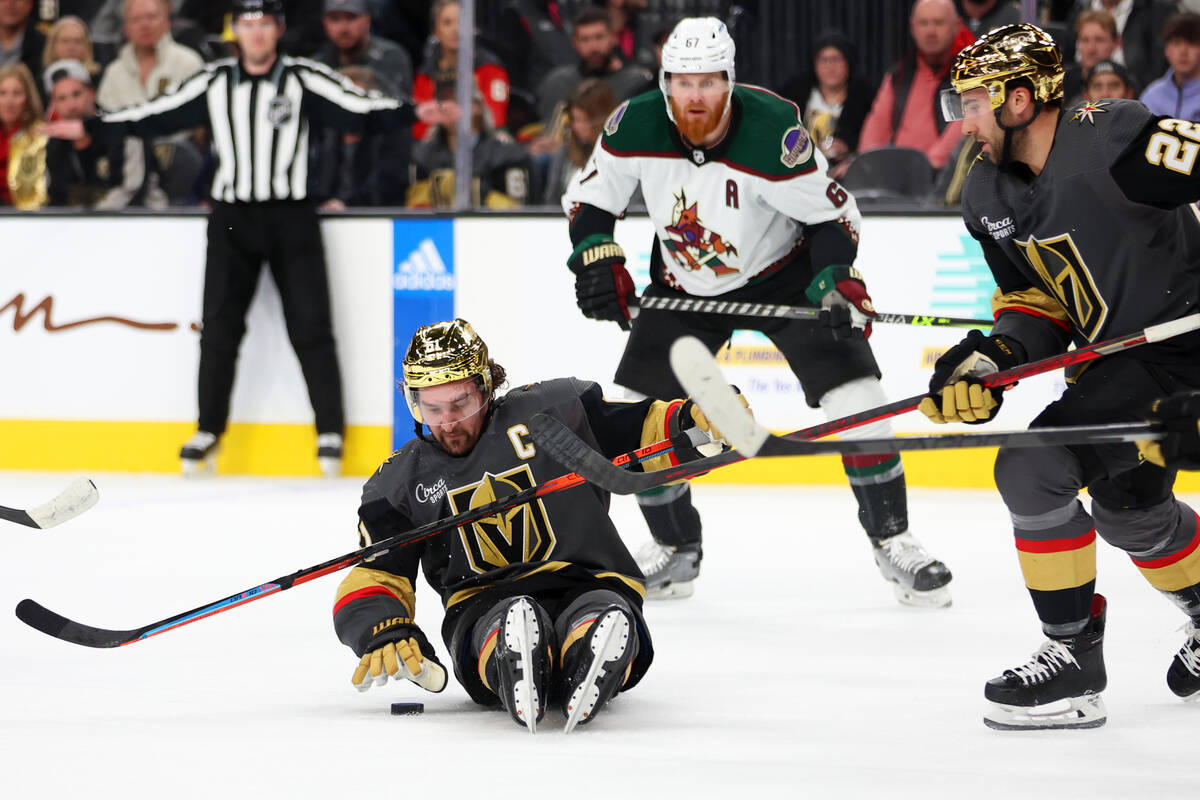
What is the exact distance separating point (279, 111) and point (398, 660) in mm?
3677

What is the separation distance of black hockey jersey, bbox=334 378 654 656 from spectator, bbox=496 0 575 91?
3620 millimetres

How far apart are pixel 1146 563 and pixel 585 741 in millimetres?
972

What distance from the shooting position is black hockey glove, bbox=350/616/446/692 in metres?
2.46

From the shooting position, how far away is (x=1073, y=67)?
17.0 ft

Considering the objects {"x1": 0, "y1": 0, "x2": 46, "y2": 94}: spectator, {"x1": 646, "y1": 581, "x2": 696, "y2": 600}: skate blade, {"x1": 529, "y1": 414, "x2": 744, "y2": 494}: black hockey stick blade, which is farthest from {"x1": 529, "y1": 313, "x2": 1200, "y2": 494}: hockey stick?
{"x1": 0, "y1": 0, "x2": 46, "y2": 94}: spectator

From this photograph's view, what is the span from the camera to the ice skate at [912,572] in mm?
3570

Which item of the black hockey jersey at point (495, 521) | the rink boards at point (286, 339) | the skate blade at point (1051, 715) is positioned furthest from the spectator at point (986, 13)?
the skate blade at point (1051, 715)

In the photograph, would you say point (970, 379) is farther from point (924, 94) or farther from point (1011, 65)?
point (924, 94)

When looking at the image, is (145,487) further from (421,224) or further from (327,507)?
(421,224)

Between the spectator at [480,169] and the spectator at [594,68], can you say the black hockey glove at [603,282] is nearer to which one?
the spectator at [480,169]

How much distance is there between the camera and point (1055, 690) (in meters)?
2.47

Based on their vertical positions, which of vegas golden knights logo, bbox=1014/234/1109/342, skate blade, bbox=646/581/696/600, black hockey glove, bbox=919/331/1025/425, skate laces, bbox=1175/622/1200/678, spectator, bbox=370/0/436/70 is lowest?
skate blade, bbox=646/581/696/600

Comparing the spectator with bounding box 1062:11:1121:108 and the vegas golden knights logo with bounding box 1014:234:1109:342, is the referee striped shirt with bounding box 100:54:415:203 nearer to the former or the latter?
the spectator with bounding box 1062:11:1121:108

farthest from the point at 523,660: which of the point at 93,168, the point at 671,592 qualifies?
the point at 93,168
